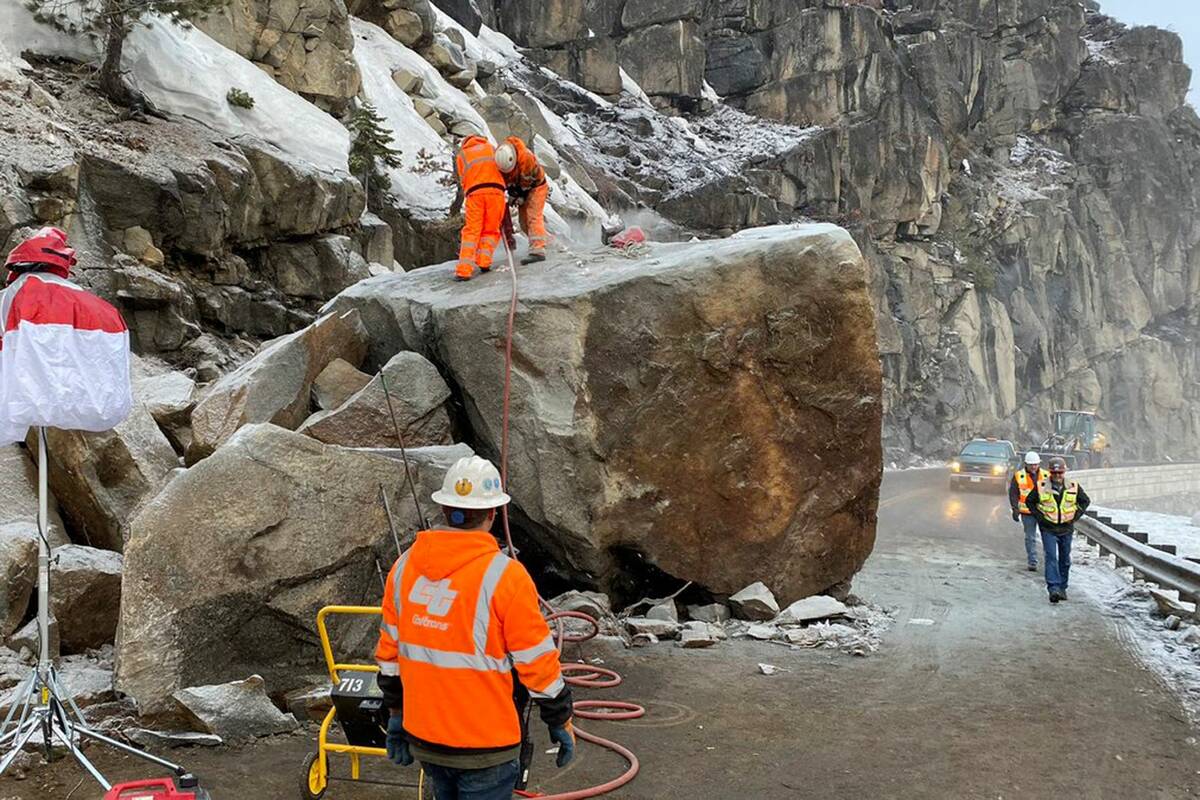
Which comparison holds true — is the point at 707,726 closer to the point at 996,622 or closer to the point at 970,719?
the point at 970,719

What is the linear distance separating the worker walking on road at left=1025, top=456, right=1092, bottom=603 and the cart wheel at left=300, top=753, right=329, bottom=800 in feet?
27.6

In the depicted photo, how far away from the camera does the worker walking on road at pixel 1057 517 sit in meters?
9.88

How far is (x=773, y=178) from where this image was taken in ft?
151

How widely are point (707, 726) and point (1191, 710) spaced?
330 centimetres

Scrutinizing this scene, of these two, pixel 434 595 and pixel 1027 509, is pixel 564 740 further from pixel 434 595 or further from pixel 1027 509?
pixel 1027 509

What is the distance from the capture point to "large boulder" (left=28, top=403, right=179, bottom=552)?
276 inches

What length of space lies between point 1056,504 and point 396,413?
7475 millimetres

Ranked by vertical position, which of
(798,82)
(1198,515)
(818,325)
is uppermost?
(798,82)

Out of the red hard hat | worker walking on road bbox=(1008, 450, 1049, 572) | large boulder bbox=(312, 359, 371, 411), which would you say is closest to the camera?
the red hard hat

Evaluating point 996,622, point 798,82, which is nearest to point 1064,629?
point 996,622

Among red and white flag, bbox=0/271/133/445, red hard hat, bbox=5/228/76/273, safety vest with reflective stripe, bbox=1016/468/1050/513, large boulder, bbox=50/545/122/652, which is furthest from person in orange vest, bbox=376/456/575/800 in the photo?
safety vest with reflective stripe, bbox=1016/468/1050/513

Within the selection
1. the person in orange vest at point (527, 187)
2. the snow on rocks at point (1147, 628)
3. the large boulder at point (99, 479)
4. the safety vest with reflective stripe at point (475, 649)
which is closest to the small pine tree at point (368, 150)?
the person in orange vest at point (527, 187)

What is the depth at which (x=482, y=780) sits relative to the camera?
9.58 feet

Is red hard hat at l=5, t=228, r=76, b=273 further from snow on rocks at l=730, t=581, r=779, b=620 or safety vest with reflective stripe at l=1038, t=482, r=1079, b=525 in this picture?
safety vest with reflective stripe at l=1038, t=482, r=1079, b=525
